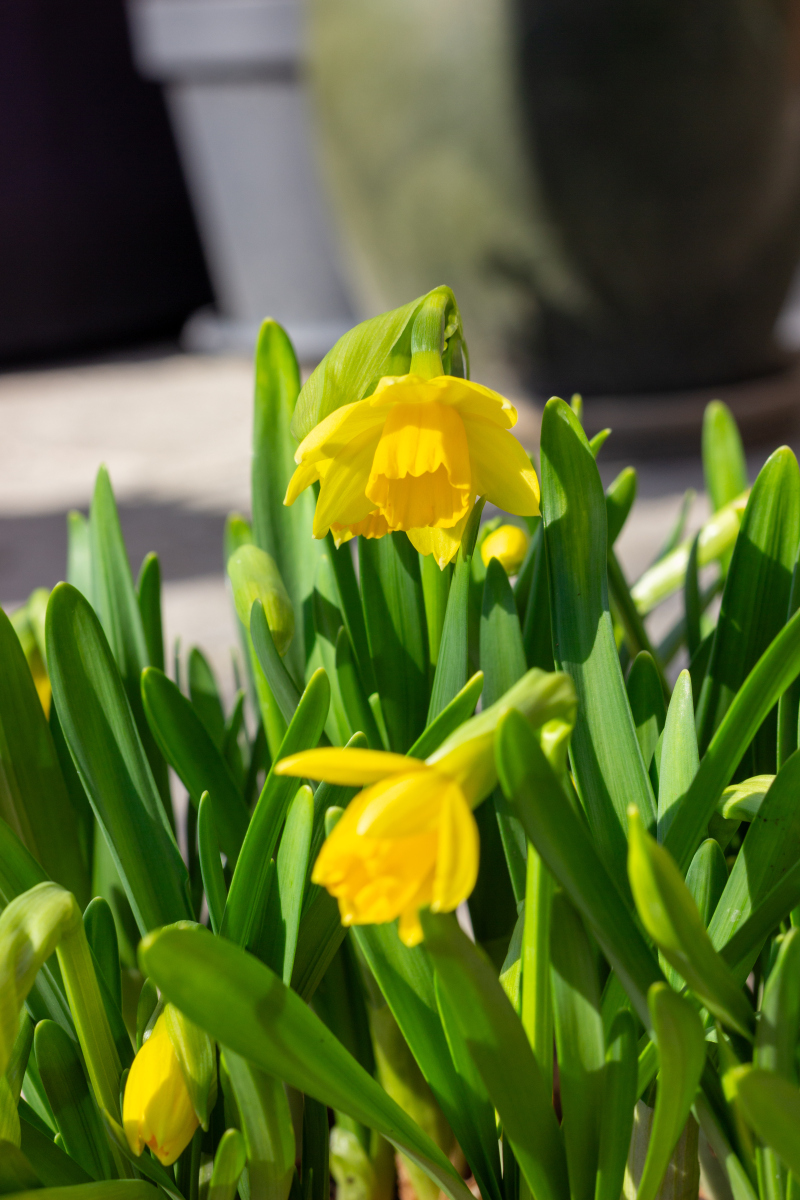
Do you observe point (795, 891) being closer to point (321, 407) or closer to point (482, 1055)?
point (482, 1055)

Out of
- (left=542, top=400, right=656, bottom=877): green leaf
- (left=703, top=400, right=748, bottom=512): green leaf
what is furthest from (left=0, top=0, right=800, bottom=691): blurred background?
(left=542, top=400, right=656, bottom=877): green leaf

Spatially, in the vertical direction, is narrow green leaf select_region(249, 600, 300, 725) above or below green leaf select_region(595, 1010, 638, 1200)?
above

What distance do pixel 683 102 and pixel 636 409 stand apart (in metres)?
0.62

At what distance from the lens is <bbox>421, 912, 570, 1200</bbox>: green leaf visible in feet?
1.06

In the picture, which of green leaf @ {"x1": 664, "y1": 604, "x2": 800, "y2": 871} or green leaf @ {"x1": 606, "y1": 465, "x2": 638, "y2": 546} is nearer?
green leaf @ {"x1": 664, "y1": 604, "x2": 800, "y2": 871}

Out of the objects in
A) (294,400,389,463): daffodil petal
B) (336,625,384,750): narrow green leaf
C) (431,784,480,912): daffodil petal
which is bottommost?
(336,625,384,750): narrow green leaf

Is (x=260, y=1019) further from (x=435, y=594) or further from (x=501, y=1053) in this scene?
(x=435, y=594)

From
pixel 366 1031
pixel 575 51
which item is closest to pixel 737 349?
pixel 575 51

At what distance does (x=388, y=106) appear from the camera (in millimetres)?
2312

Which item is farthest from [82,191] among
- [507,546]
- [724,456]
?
[507,546]

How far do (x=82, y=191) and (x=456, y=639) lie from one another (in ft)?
14.6

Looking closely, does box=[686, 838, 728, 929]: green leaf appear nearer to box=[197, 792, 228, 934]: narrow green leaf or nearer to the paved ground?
box=[197, 792, 228, 934]: narrow green leaf

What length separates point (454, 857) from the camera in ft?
0.97

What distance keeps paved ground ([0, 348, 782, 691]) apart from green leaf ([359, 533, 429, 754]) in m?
0.73
